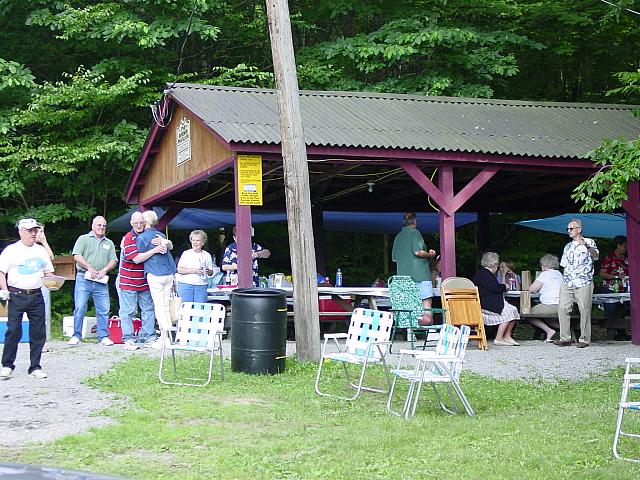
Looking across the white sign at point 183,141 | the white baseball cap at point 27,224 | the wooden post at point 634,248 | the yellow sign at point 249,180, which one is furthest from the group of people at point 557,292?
the white baseball cap at point 27,224

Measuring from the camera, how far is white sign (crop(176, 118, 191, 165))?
13.7 metres

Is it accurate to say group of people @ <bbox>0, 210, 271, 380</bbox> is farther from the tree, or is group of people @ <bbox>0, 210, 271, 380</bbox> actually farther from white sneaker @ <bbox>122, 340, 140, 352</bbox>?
the tree

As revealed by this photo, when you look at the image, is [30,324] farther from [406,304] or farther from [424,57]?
[424,57]

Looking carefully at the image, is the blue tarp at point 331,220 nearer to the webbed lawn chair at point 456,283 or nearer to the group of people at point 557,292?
the group of people at point 557,292

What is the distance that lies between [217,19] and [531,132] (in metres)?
9.19

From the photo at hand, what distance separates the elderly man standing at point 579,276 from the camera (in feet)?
37.9

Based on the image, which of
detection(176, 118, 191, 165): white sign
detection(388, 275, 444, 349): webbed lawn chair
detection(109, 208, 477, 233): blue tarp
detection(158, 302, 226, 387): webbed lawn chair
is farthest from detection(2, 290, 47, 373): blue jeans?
detection(109, 208, 477, 233): blue tarp

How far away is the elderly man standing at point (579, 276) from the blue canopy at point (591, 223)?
6203 millimetres

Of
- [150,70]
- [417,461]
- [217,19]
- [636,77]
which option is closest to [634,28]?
[217,19]

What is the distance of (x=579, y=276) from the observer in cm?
1160

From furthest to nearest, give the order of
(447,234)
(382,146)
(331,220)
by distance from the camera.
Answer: (331,220)
(447,234)
(382,146)

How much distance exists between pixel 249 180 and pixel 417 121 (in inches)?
124

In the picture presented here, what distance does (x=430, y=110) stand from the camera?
13969 mm

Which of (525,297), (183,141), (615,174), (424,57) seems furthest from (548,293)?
(424,57)
